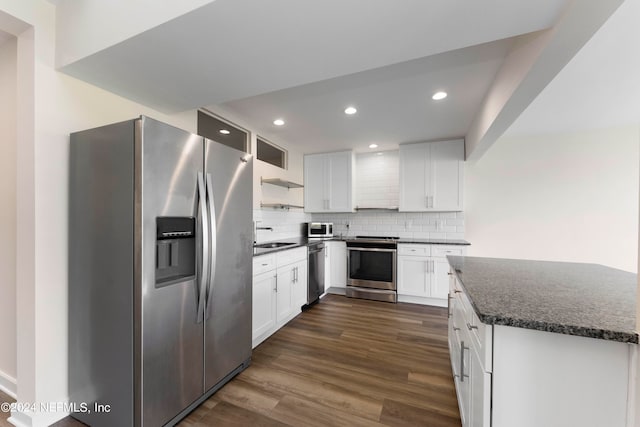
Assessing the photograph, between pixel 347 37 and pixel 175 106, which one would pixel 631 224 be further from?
pixel 175 106

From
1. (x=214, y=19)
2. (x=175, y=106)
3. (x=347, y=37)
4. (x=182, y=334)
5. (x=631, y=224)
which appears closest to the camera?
(x=214, y=19)

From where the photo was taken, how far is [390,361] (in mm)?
2346

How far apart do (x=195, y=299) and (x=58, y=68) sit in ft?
5.69

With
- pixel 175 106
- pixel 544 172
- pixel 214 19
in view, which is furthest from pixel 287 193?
pixel 544 172

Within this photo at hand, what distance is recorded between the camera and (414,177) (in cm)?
427

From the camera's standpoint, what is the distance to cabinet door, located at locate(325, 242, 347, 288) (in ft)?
14.3

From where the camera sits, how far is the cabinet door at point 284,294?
2947 millimetres

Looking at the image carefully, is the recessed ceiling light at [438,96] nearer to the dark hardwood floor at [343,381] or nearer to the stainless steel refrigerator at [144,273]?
the stainless steel refrigerator at [144,273]

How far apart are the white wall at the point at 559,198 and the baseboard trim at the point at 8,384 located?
5.19 metres

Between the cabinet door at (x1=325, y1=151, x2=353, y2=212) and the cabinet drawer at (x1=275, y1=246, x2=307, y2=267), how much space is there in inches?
55.1

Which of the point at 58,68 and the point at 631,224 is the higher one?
the point at 58,68

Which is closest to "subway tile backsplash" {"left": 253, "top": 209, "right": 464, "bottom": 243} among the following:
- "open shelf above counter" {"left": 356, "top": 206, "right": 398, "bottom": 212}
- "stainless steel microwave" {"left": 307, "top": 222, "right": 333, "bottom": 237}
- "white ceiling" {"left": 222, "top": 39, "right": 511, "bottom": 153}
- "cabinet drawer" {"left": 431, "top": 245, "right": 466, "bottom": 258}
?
"open shelf above counter" {"left": 356, "top": 206, "right": 398, "bottom": 212}

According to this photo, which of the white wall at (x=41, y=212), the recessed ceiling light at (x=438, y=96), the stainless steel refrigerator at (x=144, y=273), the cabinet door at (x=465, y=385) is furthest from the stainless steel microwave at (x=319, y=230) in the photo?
the white wall at (x=41, y=212)

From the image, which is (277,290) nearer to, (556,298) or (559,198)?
(556,298)
